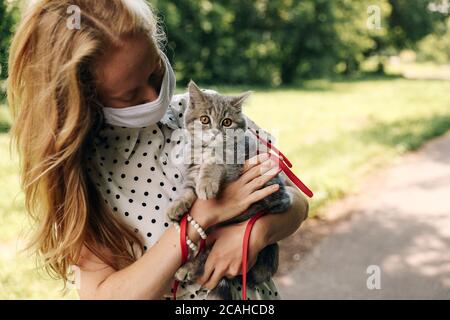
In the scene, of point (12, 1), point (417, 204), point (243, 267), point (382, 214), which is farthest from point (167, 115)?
point (417, 204)

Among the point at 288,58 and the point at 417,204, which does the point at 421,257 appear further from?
the point at 288,58

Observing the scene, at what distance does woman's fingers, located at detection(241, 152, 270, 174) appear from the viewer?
1.88 meters

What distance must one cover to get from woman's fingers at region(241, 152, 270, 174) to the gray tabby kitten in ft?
0.15

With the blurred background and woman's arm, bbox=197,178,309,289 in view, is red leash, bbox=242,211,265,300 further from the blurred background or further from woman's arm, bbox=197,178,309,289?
the blurred background

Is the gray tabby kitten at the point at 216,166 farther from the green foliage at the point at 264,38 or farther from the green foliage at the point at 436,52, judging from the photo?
the green foliage at the point at 436,52

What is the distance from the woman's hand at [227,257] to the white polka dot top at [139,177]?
92 mm

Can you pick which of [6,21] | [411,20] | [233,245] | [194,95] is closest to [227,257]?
[233,245]

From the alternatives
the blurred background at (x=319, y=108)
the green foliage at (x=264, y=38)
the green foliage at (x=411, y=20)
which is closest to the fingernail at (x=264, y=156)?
the blurred background at (x=319, y=108)

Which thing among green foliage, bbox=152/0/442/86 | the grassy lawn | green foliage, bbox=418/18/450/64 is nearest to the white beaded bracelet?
the grassy lawn

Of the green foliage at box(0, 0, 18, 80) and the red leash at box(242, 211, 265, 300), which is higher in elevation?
the green foliage at box(0, 0, 18, 80)

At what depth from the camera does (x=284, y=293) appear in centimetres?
397

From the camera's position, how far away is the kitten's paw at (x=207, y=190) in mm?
1770

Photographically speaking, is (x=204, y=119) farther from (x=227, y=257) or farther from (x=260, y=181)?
(x=227, y=257)

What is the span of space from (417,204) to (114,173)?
4960 mm
